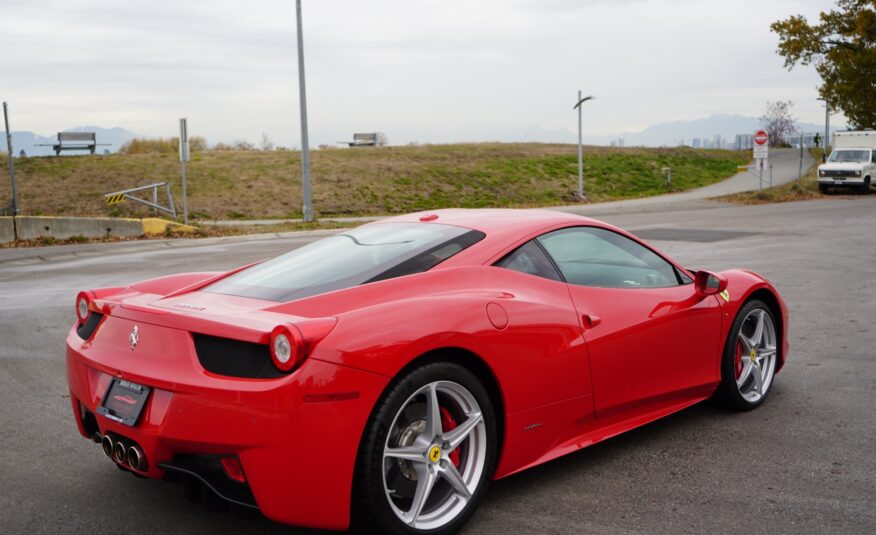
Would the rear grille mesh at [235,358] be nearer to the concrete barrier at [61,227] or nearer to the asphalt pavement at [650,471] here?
the asphalt pavement at [650,471]

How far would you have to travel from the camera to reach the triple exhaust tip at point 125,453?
3.30m

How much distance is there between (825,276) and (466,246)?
8824 mm

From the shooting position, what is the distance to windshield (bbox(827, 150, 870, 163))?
1430 inches

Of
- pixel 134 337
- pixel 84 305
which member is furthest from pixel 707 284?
pixel 84 305

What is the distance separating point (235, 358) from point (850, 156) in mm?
38681

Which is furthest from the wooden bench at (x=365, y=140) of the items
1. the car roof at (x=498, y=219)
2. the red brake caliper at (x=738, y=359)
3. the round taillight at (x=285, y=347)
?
the round taillight at (x=285, y=347)

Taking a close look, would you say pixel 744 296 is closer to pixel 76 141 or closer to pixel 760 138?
pixel 760 138

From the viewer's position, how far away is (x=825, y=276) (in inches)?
445

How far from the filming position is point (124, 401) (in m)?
3.40

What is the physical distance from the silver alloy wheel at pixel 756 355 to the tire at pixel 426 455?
227 centimetres

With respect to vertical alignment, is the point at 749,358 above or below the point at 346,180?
below

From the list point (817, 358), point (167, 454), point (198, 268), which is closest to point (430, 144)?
point (198, 268)

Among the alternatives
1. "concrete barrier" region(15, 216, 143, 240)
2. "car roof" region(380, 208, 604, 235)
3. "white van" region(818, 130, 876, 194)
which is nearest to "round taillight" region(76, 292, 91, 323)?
"car roof" region(380, 208, 604, 235)

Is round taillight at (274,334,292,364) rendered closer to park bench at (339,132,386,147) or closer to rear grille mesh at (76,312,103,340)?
rear grille mesh at (76,312,103,340)
